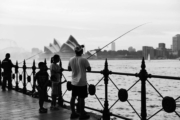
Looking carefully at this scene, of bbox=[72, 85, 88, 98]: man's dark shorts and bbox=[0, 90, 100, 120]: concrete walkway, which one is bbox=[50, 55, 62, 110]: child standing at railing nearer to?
bbox=[0, 90, 100, 120]: concrete walkway

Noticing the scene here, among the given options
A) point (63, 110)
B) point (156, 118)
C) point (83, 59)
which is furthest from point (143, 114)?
point (156, 118)

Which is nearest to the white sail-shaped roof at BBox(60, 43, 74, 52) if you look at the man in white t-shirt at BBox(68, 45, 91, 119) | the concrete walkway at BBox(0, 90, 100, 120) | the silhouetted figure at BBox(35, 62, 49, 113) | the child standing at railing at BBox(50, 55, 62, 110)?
the concrete walkway at BBox(0, 90, 100, 120)

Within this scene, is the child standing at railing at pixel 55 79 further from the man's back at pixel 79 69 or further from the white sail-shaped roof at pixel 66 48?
the white sail-shaped roof at pixel 66 48

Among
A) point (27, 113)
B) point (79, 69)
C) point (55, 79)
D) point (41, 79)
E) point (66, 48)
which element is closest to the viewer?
point (79, 69)

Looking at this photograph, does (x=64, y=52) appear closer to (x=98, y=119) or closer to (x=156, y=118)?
(x=156, y=118)

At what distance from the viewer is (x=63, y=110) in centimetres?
633

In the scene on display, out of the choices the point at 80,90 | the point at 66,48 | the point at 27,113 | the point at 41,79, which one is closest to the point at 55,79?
the point at 41,79

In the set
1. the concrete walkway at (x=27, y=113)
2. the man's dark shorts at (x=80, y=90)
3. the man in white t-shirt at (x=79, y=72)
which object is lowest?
the concrete walkway at (x=27, y=113)

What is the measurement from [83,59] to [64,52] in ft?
406

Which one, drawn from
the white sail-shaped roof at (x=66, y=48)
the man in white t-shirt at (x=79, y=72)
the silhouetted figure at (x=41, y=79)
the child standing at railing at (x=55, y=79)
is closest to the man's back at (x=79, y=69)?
the man in white t-shirt at (x=79, y=72)

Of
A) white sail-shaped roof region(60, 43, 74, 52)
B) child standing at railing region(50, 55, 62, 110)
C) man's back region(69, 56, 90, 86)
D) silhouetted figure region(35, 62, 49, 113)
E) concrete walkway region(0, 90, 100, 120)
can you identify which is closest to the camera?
man's back region(69, 56, 90, 86)

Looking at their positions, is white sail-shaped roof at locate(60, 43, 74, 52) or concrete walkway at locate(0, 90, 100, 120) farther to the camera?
white sail-shaped roof at locate(60, 43, 74, 52)

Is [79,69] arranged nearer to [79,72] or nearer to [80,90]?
[79,72]

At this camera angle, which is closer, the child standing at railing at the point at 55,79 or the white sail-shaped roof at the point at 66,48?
the child standing at railing at the point at 55,79
